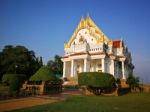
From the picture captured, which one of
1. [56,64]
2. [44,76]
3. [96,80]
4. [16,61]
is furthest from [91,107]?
[56,64]

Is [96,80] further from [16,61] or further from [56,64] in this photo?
[56,64]

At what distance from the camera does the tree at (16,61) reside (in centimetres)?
3616

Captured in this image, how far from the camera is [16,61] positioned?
36250mm

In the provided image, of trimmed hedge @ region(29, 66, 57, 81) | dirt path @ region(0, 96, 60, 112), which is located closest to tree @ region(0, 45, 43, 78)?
trimmed hedge @ region(29, 66, 57, 81)

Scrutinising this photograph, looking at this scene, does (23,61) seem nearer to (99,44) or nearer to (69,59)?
(69,59)

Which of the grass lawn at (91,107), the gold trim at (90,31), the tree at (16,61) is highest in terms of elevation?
the gold trim at (90,31)

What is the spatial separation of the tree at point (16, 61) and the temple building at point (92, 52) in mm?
9547

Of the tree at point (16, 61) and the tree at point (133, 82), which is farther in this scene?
the tree at point (16, 61)

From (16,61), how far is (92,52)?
1742 cm

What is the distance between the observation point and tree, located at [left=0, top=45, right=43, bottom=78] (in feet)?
119

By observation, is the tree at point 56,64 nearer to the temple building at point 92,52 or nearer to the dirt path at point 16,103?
the temple building at point 92,52

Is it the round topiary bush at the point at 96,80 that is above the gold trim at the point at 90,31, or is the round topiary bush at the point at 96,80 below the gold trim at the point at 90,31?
below

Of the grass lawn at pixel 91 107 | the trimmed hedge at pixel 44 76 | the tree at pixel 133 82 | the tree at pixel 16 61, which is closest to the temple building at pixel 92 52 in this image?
the tree at pixel 133 82

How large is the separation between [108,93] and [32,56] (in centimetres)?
2526
